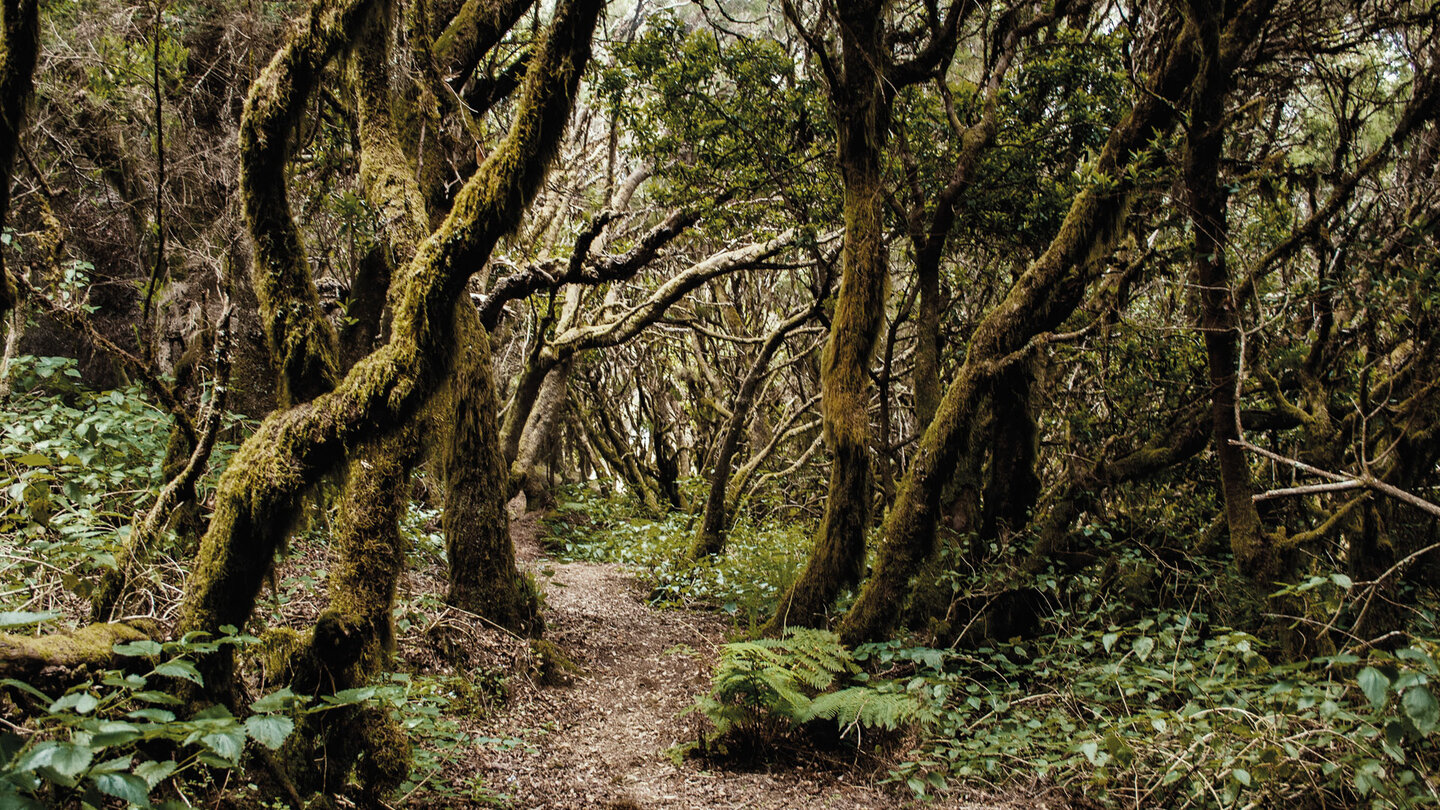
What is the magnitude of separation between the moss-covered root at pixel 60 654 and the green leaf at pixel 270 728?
2.28ft

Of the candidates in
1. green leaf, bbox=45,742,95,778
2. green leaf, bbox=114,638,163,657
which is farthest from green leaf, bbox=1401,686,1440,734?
green leaf, bbox=114,638,163,657

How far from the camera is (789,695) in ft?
12.8

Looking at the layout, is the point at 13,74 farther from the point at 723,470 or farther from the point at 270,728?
the point at 723,470

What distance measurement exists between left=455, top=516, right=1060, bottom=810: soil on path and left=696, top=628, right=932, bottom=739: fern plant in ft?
0.85

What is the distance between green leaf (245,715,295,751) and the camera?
181cm

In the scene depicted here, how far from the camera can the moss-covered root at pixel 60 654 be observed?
6.61ft

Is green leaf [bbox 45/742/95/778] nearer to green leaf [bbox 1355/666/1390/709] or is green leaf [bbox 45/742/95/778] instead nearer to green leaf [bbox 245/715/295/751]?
green leaf [bbox 245/715/295/751]

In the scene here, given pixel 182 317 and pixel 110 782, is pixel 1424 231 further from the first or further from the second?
pixel 182 317

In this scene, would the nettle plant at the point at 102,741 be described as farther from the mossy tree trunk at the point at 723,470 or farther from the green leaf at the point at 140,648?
the mossy tree trunk at the point at 723,470

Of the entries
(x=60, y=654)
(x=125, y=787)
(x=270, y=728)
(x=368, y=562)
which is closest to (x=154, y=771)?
(x=125, y=787)

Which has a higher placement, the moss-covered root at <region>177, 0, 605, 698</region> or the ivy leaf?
the moss-covered root at <region>177, 0, 605, 698</region>

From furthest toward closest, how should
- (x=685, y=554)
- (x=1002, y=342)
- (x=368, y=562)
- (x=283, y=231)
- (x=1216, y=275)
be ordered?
(x=685, y=554) < (x=1002, y=342) < (x=1216, y=275) < (x=368, y=562) < (x=283, y=231)

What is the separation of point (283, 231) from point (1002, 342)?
4384 millimetres

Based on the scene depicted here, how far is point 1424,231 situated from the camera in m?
4.24
